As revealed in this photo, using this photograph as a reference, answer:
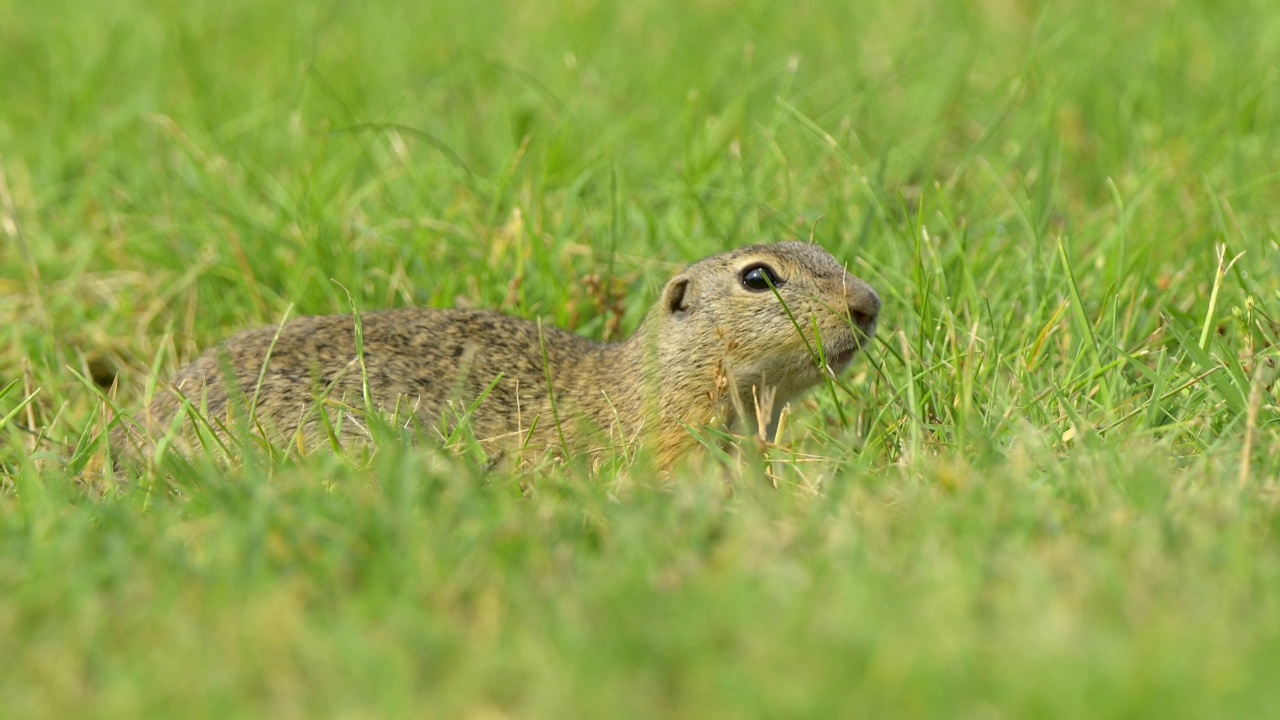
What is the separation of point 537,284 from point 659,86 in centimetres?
208

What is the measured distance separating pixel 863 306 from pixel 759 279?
0.39 metres

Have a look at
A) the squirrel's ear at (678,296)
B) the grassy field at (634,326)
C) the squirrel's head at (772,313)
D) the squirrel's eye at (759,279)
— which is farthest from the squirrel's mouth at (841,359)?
the squirrel's ear at (678,296)

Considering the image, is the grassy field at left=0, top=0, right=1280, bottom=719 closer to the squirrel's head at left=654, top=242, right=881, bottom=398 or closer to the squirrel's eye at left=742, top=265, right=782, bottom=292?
the squirrel's head at left=654, top=242, right=881, bottom=398

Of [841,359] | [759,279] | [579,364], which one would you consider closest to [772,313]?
[759,279]

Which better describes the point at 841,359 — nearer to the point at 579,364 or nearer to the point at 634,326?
the point at 579,364

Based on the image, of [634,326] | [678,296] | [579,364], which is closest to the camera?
[678,296]

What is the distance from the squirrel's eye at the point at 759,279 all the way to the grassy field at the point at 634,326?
0.44m

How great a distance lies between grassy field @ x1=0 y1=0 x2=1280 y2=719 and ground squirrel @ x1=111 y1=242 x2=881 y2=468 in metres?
0.21

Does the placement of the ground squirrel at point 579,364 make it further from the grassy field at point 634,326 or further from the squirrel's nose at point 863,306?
the grassy field at point 634,326

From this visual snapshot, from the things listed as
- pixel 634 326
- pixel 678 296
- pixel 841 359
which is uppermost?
pixel 678 296

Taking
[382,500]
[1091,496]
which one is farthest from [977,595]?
[382,500]

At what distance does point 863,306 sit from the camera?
14.0 feet

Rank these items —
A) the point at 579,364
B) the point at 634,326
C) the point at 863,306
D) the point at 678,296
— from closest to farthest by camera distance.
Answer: the point at 863,306, the point at 678,296, the point at 579,364, the point at 634,326

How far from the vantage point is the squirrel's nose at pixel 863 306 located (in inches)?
169
